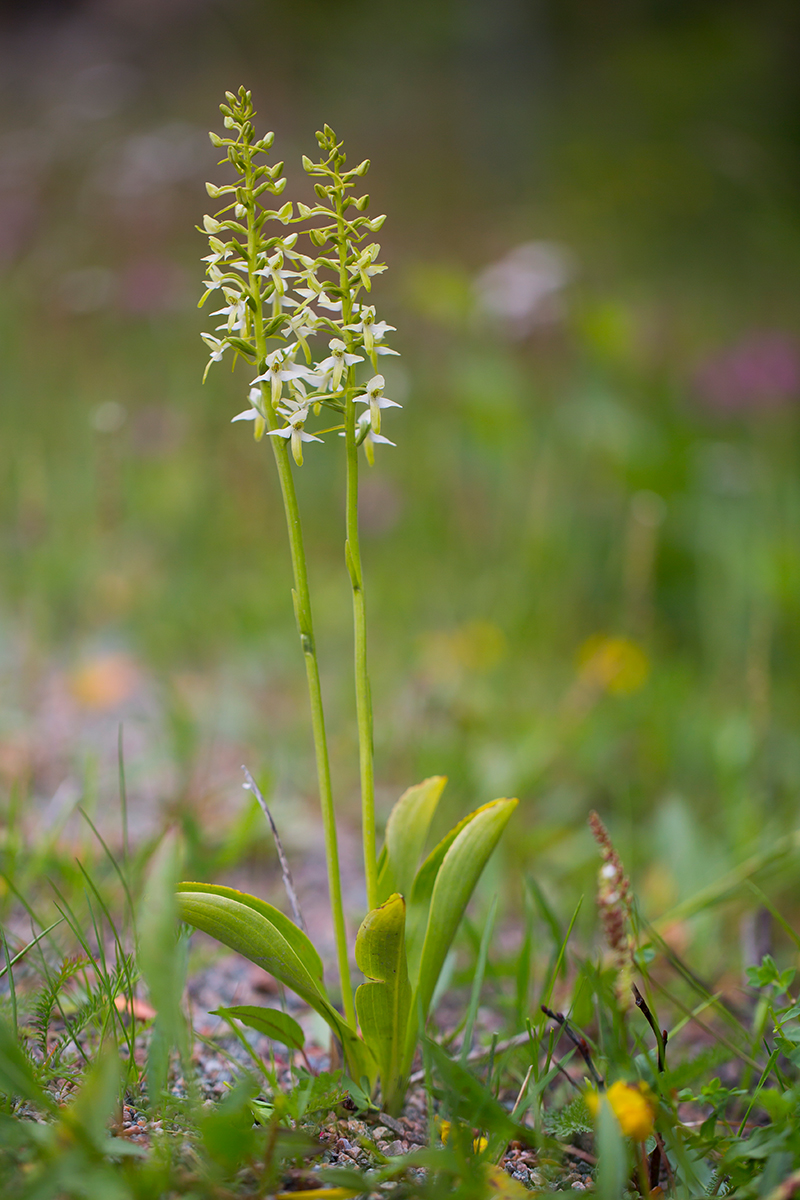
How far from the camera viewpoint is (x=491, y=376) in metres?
3.04

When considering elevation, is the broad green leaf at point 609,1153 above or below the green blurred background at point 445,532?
below

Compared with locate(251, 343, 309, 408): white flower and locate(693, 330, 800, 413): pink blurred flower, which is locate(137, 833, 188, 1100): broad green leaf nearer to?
locate(251, 343, 309, 408): white flower

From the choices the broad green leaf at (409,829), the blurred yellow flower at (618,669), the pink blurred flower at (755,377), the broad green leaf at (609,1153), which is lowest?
the broad green leaf at (609,1153)

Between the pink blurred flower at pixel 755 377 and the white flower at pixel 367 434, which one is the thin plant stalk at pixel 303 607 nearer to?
the white flower at pixel 367 434

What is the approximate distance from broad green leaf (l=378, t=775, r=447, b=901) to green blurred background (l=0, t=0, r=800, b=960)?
17.5 inches

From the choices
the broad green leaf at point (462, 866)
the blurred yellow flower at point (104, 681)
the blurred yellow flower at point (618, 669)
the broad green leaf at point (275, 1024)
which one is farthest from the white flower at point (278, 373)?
the blurred yellow flower at point (618, 669)

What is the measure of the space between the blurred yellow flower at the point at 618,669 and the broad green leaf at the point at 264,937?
1.48 metres

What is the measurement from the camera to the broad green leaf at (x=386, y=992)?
0.78m

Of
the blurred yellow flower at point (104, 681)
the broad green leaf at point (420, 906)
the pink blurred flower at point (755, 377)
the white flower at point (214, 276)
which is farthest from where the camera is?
the pink blurred flower at point (755, 377)

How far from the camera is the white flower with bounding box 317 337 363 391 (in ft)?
2.59

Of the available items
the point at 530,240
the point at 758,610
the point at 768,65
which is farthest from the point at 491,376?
the point at 768,65

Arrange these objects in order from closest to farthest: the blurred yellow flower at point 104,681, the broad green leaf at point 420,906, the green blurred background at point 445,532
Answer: the broad green leaf at point 420,906, the green blurred background at point 445,532, the blurred yellow flower at point 104,681

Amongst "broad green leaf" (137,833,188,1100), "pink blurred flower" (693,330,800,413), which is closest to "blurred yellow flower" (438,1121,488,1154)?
"broad green leaf" (137,833,188,1100)

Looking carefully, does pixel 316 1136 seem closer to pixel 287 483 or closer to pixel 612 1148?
pixel 612 1148
